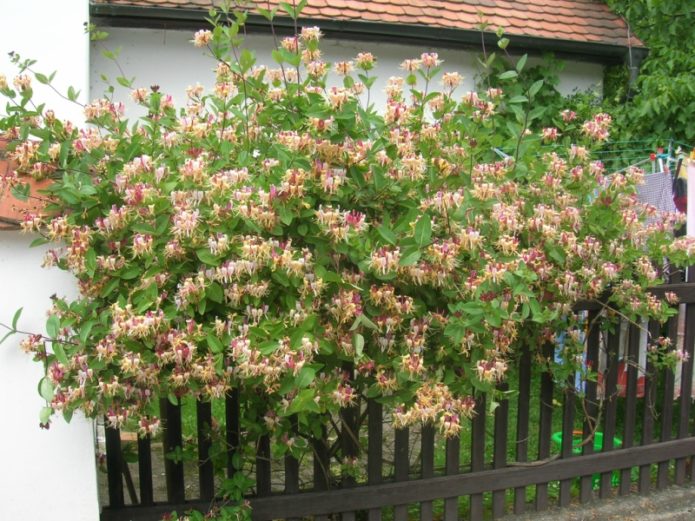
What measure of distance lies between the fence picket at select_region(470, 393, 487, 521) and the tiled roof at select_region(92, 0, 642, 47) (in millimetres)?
4071

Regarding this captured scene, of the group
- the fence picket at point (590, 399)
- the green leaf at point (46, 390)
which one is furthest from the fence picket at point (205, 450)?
the fence picket at point (590, 399)

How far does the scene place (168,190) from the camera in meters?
2.29

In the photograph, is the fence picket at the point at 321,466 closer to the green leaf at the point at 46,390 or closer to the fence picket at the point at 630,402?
the green leaf at the point at 46,390

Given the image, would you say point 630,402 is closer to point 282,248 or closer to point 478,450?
point 478,450

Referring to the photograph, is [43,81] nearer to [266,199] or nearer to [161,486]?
[266,199]

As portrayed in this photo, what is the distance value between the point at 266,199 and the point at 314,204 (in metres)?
0.26

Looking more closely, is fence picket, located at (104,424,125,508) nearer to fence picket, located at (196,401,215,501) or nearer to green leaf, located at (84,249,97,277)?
fence picket, located at (196,401,215,501)

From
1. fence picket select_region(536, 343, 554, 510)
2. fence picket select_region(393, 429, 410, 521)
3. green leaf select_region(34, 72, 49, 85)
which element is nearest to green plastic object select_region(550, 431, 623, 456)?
fence picket select_region(536, 343, 554, 510)

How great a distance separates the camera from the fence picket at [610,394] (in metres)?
3.82

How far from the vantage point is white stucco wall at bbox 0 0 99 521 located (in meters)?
2.56

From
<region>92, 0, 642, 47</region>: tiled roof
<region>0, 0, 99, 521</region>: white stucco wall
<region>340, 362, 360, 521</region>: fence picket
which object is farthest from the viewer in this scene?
<region>92, 0, 642, 47</region>: tiled roof

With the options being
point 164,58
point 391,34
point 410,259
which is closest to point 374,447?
point 410,259

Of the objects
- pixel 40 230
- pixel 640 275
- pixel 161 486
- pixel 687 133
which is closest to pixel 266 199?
pixel 40 230

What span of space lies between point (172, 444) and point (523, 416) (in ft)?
5.61
